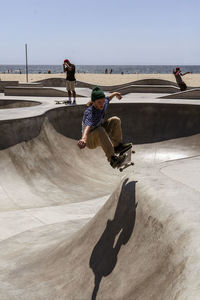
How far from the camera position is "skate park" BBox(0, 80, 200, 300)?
367 centimetres

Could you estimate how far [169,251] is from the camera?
3.56 metres

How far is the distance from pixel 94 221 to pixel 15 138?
21.1ft

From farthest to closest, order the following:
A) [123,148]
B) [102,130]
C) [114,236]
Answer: [123,148] → [102,130] → [114,236]

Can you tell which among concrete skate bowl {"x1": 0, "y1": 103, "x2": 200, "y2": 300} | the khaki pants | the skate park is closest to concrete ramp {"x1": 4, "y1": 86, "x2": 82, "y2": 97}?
the skate park

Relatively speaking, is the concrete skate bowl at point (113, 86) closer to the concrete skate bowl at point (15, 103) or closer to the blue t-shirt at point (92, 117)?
the concrete skate bowl at point (15, 103)

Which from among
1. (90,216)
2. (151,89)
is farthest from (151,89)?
(90,216)

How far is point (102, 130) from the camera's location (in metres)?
5.40

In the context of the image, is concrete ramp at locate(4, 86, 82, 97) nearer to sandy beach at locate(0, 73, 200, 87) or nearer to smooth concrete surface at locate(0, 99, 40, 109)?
smooth concrete surface at locate(0, 99, 40, 109)

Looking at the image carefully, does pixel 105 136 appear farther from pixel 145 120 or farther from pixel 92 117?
pixel 145 120

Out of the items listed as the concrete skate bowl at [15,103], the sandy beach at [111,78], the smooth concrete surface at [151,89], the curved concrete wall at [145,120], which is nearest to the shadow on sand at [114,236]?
the curved concrete wall at [145,120]

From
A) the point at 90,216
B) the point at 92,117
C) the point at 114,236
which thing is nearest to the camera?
the point at 114,236

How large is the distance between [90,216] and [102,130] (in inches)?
158

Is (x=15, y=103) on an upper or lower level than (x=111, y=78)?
lower

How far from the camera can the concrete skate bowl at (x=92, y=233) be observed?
3.54 meters
